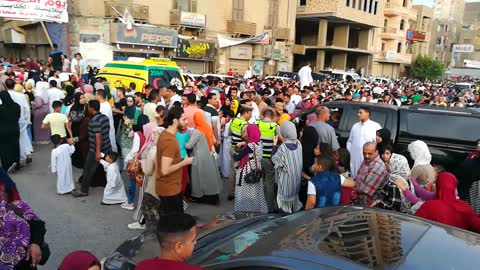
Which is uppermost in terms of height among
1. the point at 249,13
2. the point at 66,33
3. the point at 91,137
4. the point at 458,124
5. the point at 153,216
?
the point at 249,13

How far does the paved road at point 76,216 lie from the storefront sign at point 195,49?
19.7m

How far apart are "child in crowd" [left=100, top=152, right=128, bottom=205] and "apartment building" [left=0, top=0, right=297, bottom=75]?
54.3ft

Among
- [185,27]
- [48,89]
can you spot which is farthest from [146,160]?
[185,27]

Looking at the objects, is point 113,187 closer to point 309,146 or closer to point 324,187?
point 309,146

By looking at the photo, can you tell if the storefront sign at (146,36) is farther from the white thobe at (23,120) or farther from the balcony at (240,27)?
the white thobe at (23,120)

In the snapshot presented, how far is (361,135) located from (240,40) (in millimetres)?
23574

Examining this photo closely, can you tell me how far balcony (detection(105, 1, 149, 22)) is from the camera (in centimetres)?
2302

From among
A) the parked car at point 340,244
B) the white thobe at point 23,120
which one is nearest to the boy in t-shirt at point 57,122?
the white thobe at point 23,120

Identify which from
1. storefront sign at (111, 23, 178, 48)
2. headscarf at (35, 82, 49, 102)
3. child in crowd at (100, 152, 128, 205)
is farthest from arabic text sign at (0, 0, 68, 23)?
child in crowd at (100, 152, 128, 205)

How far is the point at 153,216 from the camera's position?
4.76 meters

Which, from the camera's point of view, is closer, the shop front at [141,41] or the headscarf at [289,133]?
the headscarf at [289,133]

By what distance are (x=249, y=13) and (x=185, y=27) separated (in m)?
6.05

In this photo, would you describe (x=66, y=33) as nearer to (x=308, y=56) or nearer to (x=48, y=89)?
(x=48, y=89)

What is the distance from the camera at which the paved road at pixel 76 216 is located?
4791 millimetres
